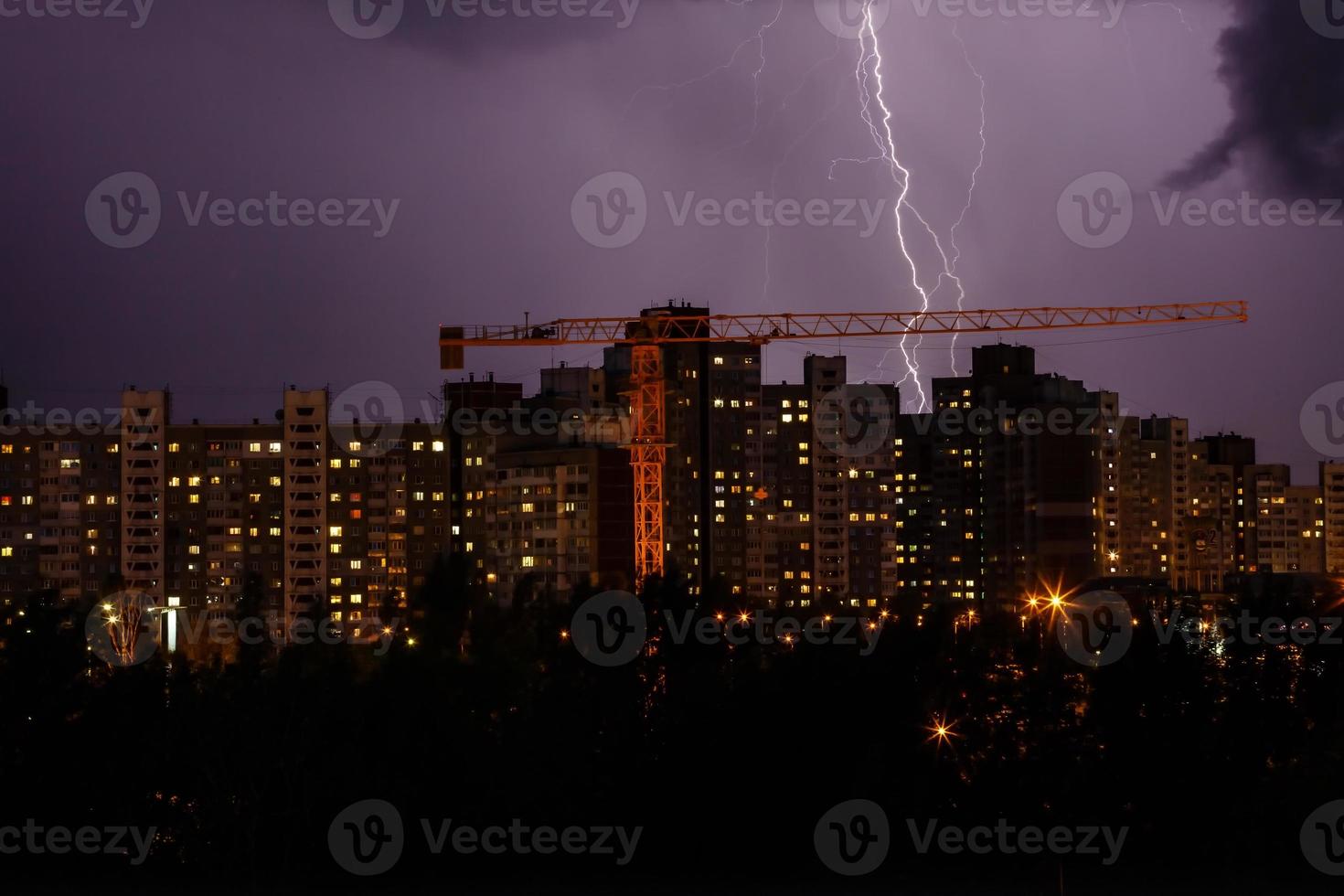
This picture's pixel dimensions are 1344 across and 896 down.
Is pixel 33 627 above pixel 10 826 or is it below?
above

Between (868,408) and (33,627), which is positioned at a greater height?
(868,408)

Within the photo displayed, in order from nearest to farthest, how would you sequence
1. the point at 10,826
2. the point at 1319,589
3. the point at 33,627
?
the point at 10,826 < the point at 33,627 < the point at 1319,589

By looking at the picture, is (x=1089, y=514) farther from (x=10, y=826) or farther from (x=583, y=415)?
(x=10, y=826)

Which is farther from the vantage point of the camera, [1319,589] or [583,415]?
[583,415]

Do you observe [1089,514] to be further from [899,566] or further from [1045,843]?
[1045,843]

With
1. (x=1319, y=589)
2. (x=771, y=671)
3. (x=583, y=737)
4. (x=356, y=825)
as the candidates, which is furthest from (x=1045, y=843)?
(x=1319, y=589)

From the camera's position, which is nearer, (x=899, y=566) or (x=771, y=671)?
(x=771, y=671)

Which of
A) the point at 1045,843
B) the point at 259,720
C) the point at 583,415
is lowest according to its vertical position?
the point at 1045,843

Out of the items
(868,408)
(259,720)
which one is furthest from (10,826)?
(868,408)

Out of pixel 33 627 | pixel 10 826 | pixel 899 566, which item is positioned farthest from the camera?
pixel 899 566
